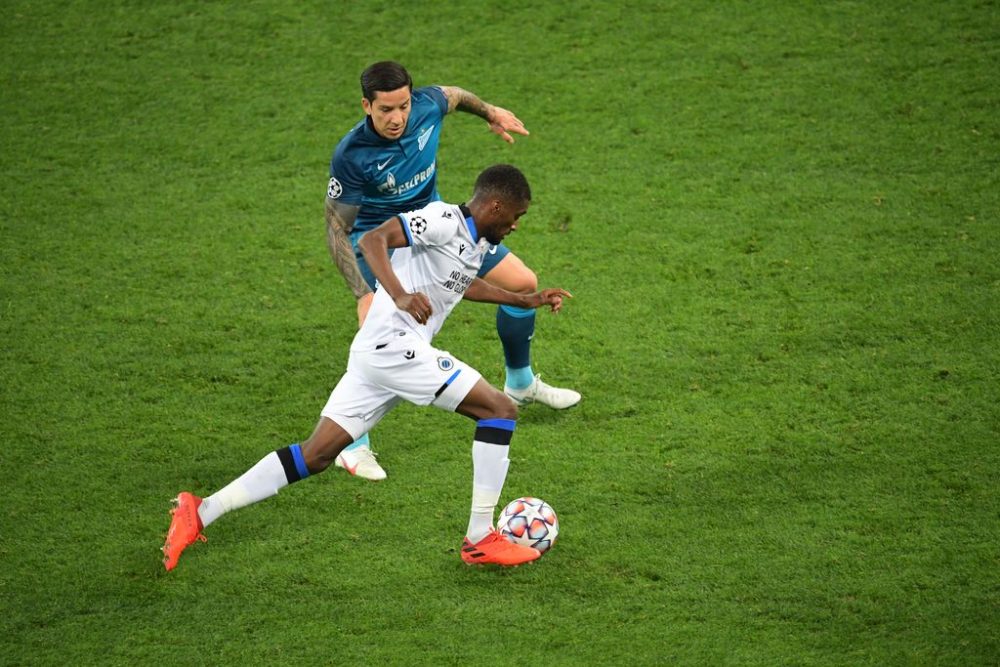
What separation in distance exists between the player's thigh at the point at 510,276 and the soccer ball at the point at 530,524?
1262 mm

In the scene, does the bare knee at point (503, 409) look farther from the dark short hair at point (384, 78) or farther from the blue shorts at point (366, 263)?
the dark short hair at point (384, 78)

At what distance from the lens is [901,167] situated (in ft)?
25.0

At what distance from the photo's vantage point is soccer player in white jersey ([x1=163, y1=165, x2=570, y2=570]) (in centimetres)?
458

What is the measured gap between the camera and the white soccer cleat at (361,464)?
539 centimetres

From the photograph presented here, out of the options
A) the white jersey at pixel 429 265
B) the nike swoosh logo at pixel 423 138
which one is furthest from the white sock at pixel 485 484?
the nike swoosh logo at pixel 423 138

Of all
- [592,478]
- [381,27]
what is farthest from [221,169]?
[592,478]

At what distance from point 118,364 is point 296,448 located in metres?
2.07

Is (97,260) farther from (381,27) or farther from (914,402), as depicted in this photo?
(914,402)

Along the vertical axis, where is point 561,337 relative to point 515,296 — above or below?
below

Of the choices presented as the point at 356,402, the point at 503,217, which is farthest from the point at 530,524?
the point at 503,217

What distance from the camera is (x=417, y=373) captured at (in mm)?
4574

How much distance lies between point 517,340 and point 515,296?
988 millimetres

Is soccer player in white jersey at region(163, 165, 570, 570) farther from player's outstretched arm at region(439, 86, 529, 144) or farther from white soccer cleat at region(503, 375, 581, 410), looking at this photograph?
player's outstretched arm at region(439, 86, 529, 144)

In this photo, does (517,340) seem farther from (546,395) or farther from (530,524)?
(530,524)
